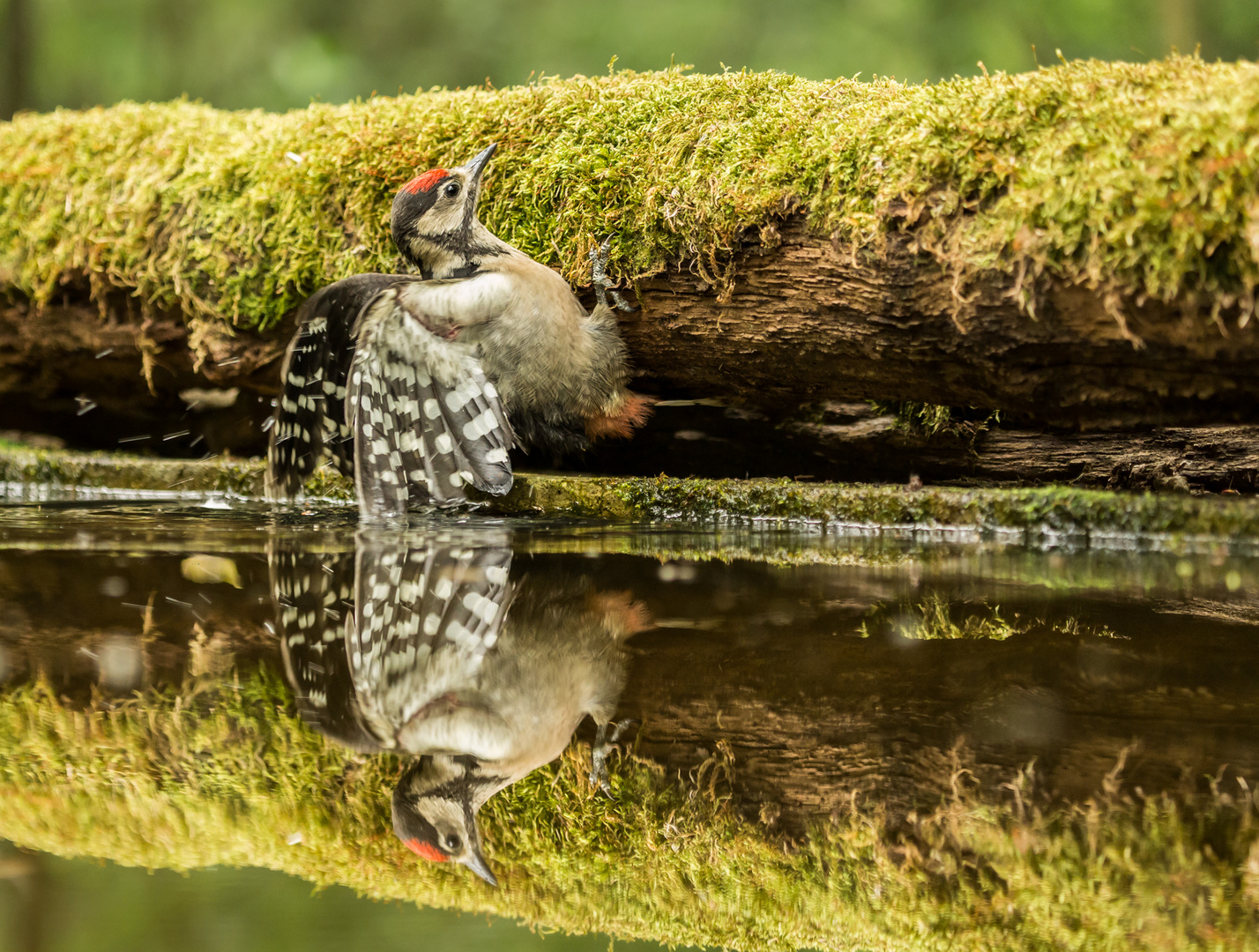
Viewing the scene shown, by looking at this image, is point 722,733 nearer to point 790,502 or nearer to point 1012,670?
point 1012,670

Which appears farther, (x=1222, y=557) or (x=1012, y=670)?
(x=1222, y=557)

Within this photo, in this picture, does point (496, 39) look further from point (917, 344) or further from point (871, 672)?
point (871, 672)

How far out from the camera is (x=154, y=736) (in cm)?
144

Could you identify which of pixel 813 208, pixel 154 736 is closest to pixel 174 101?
pixel 813 208

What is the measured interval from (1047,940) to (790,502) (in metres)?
2.84

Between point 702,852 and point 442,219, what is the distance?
2747mm

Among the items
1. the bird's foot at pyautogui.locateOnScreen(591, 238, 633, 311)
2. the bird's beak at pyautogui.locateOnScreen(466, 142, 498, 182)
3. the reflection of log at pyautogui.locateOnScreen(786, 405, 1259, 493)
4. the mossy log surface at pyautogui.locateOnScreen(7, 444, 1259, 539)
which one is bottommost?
the mossy log surface at pyautogui.locateOnScreen(7, 444, 1259, 539)

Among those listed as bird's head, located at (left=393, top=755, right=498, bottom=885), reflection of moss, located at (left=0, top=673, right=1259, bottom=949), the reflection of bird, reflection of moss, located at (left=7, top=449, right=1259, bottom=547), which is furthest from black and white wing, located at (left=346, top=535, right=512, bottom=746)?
reflection of moss, located at (left=7, top=449, right=1259, bottom=547)

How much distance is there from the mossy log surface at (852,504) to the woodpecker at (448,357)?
44cm

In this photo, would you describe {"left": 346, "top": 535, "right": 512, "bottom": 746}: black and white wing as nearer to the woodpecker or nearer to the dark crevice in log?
the woodpecker

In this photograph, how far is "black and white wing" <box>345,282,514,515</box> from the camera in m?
3.20

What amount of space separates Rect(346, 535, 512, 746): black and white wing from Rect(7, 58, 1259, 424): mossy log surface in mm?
1266

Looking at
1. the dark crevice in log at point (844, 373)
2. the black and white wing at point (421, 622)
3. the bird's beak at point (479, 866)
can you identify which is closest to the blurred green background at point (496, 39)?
the dark crevice in log at point (844, 373)

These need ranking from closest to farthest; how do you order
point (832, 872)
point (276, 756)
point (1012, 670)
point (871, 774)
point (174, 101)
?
point (832, 872), point (871, 774), point (276, 756), point (1012, 670), point (174, 101)
